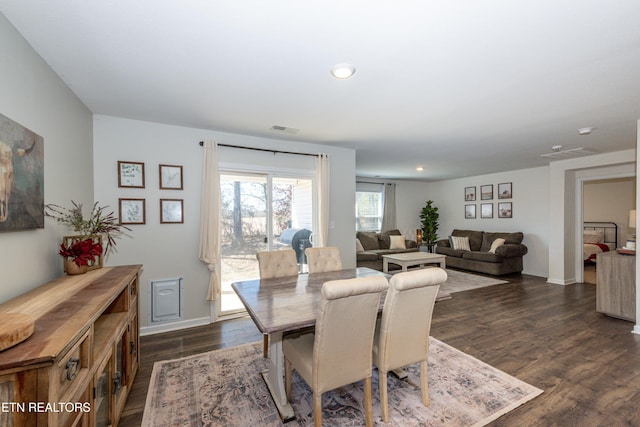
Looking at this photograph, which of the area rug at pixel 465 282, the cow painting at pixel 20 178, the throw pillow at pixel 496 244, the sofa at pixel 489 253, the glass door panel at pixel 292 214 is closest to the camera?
the cow painting at pixel 20 178

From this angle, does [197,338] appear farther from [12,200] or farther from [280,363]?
[12,200]

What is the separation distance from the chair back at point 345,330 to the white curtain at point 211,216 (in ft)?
7.26

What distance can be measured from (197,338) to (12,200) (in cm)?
213

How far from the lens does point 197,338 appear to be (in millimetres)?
3020

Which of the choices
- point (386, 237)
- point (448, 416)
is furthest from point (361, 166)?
point (448, 416)

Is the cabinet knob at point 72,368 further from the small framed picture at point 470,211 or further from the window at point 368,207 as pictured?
the small framed picture at point 470,211

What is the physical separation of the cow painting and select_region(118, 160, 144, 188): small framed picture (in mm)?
1247

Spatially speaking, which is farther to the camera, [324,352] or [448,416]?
[448,416]

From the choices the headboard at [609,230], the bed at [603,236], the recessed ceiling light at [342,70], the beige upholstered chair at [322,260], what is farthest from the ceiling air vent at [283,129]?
the headboard at [609,230]

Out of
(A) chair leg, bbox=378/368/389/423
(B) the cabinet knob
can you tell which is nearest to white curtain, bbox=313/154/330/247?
(A) chair leg, bbox=378/368/389/423

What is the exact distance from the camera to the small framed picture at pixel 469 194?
737cm

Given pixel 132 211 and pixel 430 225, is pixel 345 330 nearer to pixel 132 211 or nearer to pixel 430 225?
pixel 132 211

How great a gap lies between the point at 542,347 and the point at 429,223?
5.33 m

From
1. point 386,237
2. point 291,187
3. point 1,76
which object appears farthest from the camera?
point 386,237
